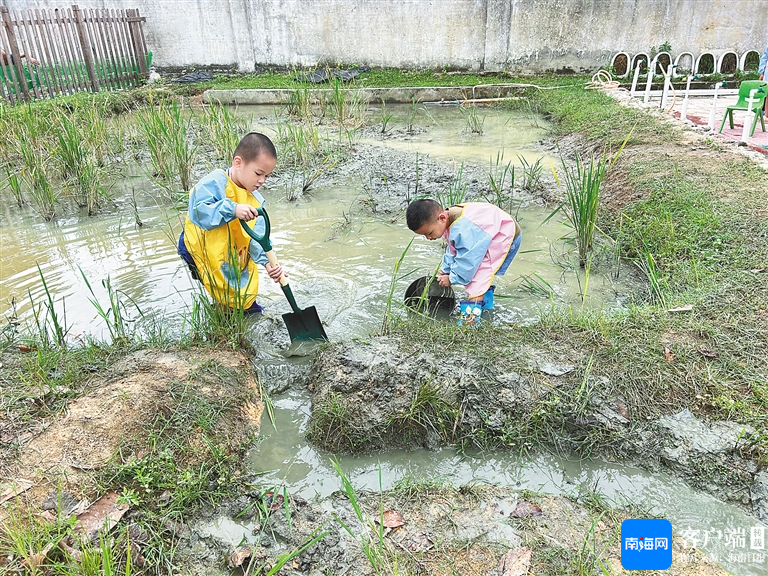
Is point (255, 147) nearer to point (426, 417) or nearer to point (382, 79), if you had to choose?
point (426, 417)

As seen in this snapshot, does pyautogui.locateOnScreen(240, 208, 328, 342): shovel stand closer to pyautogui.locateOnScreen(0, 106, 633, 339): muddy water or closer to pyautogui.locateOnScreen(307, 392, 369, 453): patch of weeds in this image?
pyautogui.locateOnScreen(0, 106, 633, 339): muddy water

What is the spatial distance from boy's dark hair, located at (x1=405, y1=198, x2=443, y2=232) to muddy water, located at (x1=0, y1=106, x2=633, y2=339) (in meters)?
0.56

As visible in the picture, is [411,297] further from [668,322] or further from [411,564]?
[411,564]

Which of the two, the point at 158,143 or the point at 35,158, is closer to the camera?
the point at 35,158

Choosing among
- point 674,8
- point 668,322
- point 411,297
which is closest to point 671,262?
point 668,322

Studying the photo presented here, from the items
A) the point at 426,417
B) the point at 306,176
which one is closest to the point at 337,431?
the point at 426,417

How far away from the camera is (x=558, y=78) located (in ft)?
37.0

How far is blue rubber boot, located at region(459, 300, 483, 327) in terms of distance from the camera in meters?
3.14

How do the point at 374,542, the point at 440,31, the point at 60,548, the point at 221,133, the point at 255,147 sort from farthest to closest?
the point at 440,31 < the point at 221,133 < the point at 255,147 < the point at 374,542 < the point at 60,548

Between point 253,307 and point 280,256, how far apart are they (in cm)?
90

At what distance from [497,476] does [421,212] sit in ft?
5.02

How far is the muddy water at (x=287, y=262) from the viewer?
3.55m

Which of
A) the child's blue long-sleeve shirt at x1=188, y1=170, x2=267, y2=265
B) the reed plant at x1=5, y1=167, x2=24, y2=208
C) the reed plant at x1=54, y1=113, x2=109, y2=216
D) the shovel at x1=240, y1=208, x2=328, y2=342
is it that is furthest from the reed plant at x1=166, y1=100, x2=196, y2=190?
the shovel at x1=240, y1=208, x2=328, y2=342

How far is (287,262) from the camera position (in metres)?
4.25
